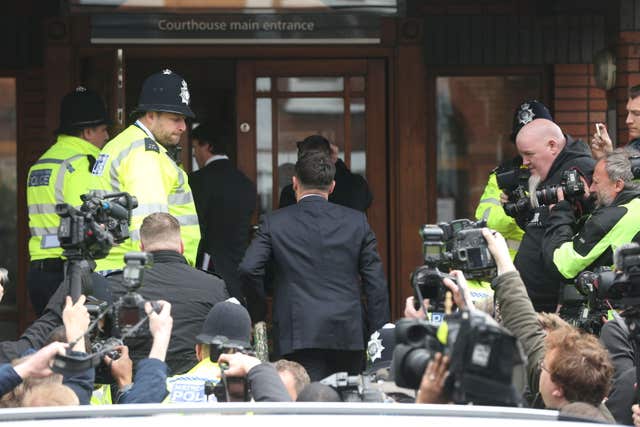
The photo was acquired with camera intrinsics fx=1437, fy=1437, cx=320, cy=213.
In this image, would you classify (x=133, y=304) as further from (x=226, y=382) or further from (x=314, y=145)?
(x=314, y=145)

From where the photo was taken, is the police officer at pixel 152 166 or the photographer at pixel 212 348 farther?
the police officer at pixel 152 166

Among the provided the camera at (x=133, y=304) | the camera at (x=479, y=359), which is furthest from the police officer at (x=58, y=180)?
the camera at (x=479, y=359)

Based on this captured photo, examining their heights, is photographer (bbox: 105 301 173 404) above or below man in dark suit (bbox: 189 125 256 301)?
below

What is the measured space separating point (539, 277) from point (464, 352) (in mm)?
3870

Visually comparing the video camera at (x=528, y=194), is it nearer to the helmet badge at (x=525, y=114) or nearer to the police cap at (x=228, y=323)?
the helmet badge at (x=525, y=114)

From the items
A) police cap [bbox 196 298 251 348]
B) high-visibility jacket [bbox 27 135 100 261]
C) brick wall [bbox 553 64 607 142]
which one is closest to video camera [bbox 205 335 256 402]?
police cap [bbox 196 298 251 348]

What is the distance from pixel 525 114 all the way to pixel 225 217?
6.69ft

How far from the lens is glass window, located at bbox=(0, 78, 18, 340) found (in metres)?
Result: 10.5

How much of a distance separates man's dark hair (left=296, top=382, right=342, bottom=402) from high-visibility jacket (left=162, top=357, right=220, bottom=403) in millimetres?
585

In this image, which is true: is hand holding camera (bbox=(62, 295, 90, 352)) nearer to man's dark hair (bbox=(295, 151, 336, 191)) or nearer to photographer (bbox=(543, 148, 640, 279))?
man's dark hair (bbox=(295, 151, 336, 191))

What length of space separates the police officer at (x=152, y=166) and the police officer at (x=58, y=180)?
0.71m

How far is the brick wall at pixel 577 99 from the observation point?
34.1 feet

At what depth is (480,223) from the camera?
220 inches

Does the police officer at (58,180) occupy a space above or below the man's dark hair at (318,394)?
above
